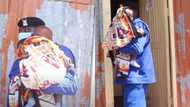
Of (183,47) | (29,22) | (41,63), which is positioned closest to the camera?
(41,63)

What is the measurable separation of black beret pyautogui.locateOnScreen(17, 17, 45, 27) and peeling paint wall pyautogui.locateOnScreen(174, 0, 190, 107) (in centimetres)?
194

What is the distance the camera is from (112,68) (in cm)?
490

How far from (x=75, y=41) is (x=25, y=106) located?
3.91ft

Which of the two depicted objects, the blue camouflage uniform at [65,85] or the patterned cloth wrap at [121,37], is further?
the patterned cloth wrap at [121,37]

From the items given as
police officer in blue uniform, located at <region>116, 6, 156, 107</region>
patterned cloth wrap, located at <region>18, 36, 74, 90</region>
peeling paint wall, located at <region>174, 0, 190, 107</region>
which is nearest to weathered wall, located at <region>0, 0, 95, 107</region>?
police officer in blue uniform, located at <region>116, 6, 156, 107</region>

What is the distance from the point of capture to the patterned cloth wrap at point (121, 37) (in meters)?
4.39

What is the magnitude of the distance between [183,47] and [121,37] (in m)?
1.59

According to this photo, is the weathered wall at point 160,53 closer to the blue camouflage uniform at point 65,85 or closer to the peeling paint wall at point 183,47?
the peeling paint wall at point 183,47

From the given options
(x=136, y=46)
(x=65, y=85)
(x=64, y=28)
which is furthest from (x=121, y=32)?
(x=65, y=85)

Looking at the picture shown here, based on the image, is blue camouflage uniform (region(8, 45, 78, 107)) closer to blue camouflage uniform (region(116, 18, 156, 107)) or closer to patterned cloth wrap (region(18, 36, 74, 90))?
patterned cloth wrap (region(18, 36, 74, 90))

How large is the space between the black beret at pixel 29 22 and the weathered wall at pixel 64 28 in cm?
7

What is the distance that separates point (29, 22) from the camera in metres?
4.50

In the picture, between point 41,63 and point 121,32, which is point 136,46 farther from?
point 41,63

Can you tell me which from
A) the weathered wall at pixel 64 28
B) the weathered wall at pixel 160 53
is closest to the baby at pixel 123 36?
the weathered wall at pixel 64 28
